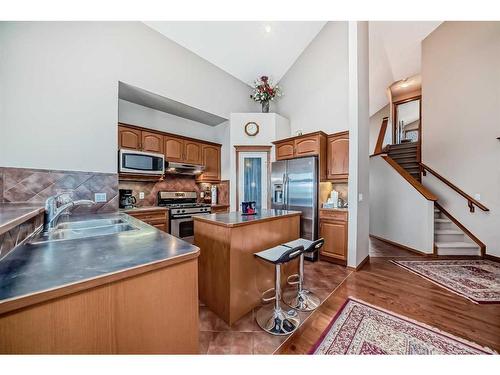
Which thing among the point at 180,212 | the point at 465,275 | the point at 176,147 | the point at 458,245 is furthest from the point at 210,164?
the point at 458,245

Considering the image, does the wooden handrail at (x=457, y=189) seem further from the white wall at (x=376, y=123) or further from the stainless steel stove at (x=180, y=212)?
the stainless steel stove at (x=180, y=212)

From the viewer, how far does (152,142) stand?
137 inches

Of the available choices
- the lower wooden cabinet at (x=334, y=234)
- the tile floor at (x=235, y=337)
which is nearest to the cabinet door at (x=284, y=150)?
the lower wooden cabinet at (x=334, y=234)

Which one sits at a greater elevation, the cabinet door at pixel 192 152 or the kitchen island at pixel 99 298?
the cabinet door at pixel 192 152

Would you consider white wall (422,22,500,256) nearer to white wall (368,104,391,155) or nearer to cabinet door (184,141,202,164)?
white wall (368,104,391,155)

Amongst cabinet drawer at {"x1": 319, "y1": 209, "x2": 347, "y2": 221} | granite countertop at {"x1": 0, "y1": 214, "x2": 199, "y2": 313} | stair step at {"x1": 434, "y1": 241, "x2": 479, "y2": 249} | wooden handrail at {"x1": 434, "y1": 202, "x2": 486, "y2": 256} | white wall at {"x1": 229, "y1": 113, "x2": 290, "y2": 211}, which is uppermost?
white wall at {"x1": 229, "y1": 113, "x2": 290, "y2": 211}

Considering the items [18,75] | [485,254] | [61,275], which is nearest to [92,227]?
[61,275]

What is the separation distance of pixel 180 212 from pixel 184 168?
3.04ft

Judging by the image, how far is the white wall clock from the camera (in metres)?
4.21

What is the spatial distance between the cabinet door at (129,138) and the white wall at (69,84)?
417 mm

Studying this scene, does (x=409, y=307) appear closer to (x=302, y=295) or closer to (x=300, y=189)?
(x=302, y=295)

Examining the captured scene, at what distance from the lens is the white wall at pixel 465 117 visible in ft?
11.1

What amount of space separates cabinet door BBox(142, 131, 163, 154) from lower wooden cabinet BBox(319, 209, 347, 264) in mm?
3057

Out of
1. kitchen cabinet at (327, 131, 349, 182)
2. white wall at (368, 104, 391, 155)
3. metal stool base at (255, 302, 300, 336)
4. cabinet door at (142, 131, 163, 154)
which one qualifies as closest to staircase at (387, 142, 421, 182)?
white wall at (368, 104, 391, 155)
